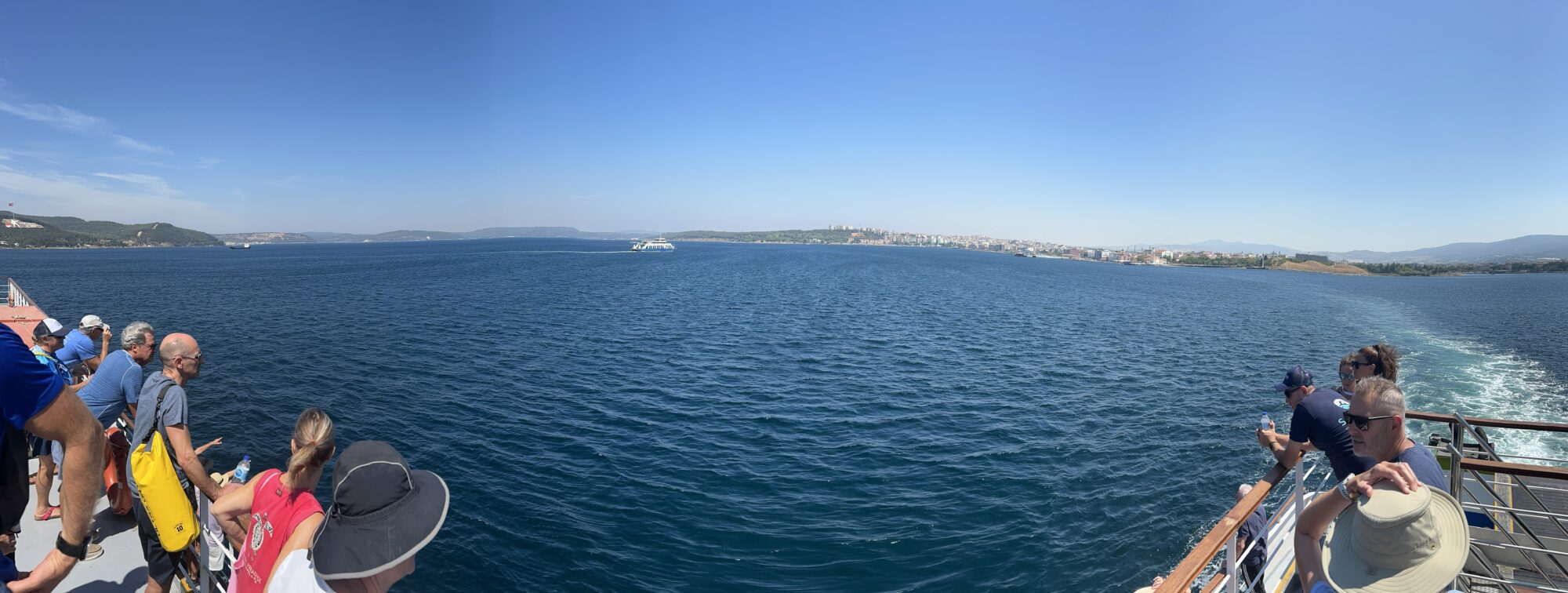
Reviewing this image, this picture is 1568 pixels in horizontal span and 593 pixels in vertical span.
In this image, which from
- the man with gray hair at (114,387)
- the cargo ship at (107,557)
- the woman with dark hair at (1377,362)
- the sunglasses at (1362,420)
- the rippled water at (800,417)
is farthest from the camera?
the rippled water at (800,417)

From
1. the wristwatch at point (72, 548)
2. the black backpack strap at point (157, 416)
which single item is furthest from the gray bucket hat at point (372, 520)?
the black backpack strap at point (157, 416)

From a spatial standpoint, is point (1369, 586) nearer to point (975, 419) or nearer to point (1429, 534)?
point (1429, 534)

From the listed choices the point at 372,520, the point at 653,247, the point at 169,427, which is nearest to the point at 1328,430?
the point at 372,520

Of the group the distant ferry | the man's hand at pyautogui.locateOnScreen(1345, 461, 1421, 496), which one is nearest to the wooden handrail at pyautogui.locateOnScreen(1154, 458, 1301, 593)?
the man's hand at pyautogui.locateOnScreen(1345, 461, 1421, 496)

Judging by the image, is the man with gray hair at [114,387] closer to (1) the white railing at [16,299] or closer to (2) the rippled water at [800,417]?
(2) the rippled water at [800,417]

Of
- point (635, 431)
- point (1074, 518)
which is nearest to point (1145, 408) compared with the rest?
point (1074, 518)

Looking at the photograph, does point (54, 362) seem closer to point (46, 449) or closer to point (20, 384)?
point (46, 449)
